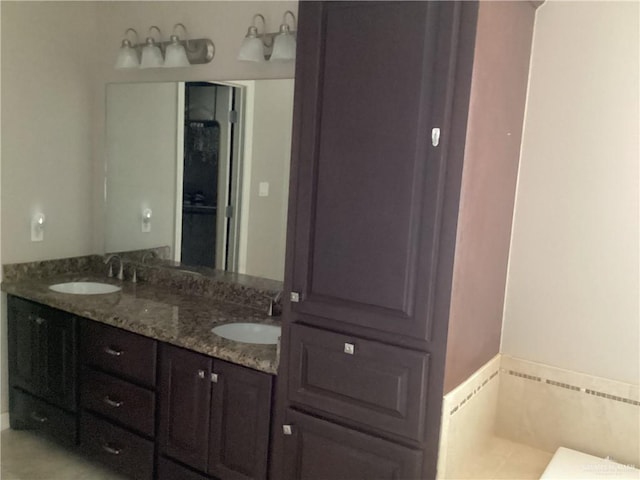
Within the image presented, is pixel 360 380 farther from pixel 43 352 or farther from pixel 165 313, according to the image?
pixel 43 352

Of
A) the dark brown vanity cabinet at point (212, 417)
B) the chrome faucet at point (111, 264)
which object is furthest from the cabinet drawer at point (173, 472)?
the chrome faucet at point (111, 264)

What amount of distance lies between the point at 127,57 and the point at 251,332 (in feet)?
5.14

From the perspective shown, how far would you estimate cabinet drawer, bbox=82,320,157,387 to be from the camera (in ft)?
7.71

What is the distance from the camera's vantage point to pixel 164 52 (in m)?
2.88

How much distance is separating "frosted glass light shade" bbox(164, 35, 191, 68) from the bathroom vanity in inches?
44.4

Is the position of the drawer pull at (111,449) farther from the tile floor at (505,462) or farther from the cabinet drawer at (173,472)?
the tile floor at (505,462)

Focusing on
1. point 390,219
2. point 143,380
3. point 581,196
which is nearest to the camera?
point 390,219

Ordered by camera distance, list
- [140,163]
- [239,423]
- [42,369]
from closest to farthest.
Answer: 1. [239,423]
2. [42,369]
3. [140,163]

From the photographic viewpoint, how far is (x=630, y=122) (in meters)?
1.87

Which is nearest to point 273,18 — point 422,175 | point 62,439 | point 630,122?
point 422,175

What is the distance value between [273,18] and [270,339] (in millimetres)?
1397

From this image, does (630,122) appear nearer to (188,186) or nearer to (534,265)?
(534,265)

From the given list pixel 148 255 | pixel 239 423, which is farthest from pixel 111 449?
pixel 148 255

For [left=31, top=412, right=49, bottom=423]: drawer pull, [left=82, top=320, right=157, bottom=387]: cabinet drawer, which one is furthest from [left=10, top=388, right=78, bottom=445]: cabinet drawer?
[left=82, top=320, right=157, bottom=387]: cabinet drawer
